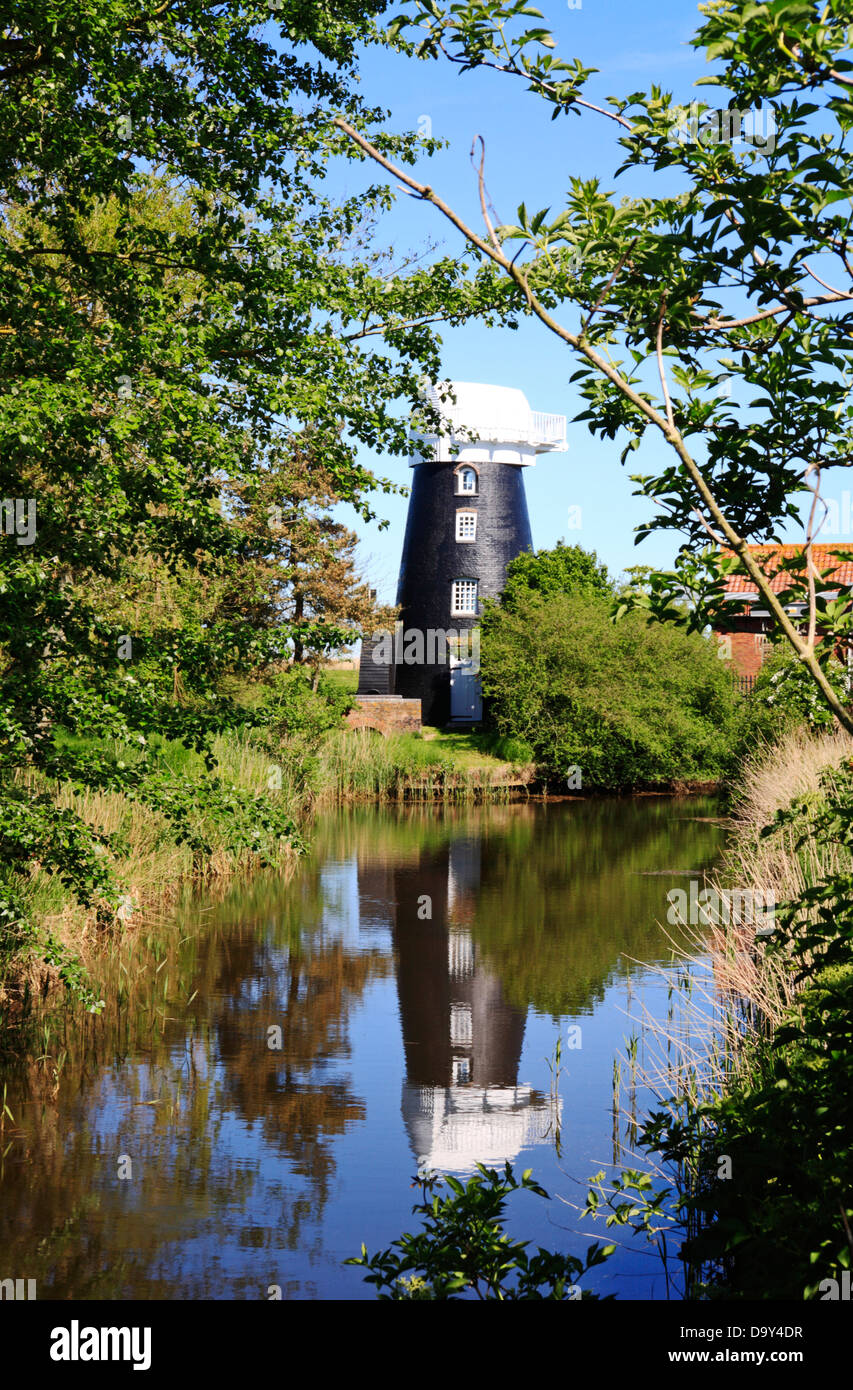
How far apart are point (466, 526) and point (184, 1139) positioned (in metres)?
35.0

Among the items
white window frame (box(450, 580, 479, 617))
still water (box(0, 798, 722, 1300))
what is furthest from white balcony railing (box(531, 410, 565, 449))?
still water (box(0, 798, 722, 1300))

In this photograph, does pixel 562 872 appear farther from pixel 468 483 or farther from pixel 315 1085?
pixel 468 483

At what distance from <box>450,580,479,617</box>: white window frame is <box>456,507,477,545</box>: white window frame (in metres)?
1.43

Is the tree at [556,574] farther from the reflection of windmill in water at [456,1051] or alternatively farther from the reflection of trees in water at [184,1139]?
the reflection of trees in water at [184,1139]

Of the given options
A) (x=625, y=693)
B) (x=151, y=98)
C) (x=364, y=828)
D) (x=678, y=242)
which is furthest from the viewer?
(x=625, y=693)

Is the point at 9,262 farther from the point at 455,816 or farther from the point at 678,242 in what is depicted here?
the point at 455,816

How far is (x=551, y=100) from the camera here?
3.05 m

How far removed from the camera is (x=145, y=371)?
30.6 feet

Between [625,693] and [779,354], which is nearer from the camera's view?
[779,354]

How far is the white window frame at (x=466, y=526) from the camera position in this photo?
41.2 meters

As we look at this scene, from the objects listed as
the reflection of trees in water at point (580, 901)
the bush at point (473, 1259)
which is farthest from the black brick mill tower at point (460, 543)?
the bush at point (473, 1259)

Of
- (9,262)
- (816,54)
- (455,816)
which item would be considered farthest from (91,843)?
(455,816)

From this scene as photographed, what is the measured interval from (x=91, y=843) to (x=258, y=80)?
757 centimetres

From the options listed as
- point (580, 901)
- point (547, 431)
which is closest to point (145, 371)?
point (580, 901)
